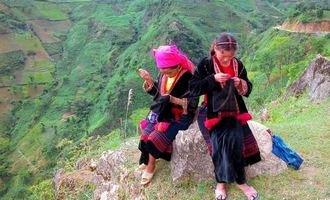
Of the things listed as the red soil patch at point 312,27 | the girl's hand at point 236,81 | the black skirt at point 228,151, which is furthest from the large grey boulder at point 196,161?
the red soil patch at point 312,27

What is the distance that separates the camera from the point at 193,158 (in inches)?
210

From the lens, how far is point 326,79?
36.0 ft

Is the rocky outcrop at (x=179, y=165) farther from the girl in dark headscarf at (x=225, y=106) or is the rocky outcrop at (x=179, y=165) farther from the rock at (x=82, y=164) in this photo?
the rock at (x=82, y=164)

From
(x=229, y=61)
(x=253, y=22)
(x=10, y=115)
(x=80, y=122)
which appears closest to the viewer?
(x=229, y=61)

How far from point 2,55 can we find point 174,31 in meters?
38.0

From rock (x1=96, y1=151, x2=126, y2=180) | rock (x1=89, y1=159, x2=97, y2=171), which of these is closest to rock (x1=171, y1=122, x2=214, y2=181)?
rock (x1=96, y1=151, x2=126, y2=180)

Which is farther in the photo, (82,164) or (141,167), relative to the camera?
(82,164)

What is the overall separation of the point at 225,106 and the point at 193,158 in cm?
104

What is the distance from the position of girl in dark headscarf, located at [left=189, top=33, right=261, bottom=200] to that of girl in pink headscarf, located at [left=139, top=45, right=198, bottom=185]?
1.70ft

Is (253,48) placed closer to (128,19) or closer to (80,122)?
(80,122)

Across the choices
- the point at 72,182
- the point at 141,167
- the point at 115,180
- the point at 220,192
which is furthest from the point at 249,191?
the point at 72,182

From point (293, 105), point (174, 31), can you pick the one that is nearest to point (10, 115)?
point (174, 31)

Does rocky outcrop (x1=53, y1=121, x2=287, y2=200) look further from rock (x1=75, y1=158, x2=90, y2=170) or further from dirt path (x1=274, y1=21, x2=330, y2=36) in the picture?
dirt path (x1=274, y1=21, x2=330, y2=36)

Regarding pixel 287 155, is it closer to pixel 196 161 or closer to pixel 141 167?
pixel 196 161
